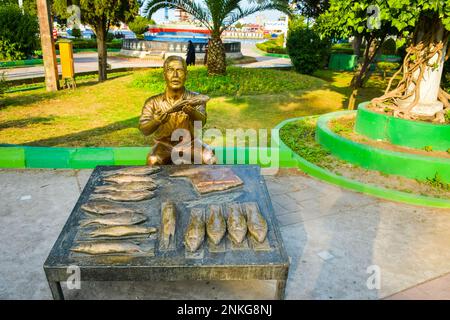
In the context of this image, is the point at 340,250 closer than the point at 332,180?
Yes

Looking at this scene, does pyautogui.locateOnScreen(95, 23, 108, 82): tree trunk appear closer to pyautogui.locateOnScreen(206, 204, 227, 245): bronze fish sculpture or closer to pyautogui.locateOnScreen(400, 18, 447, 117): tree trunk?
pyautogui.locateOnScreen(400, 18, 447, 117): tree trunk

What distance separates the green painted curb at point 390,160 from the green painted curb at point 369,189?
58cm

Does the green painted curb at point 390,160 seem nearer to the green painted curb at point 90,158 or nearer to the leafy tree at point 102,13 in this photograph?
the green painted curb at point 90,158

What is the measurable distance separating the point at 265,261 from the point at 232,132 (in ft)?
17.9

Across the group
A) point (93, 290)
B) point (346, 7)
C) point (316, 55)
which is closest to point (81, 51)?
point (316, 55)

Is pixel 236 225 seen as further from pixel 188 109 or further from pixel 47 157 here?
pixel 47 157

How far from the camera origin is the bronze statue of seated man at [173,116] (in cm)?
390

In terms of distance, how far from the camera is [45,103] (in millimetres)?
10094

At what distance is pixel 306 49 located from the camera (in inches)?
654

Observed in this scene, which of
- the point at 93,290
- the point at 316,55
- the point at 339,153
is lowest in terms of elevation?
the point at 93,290

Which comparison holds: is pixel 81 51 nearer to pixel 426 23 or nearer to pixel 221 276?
pixel 426 23

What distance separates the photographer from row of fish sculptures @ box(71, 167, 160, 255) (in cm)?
261

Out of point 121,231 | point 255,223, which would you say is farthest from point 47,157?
point 255,223

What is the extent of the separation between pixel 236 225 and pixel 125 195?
1119mm
